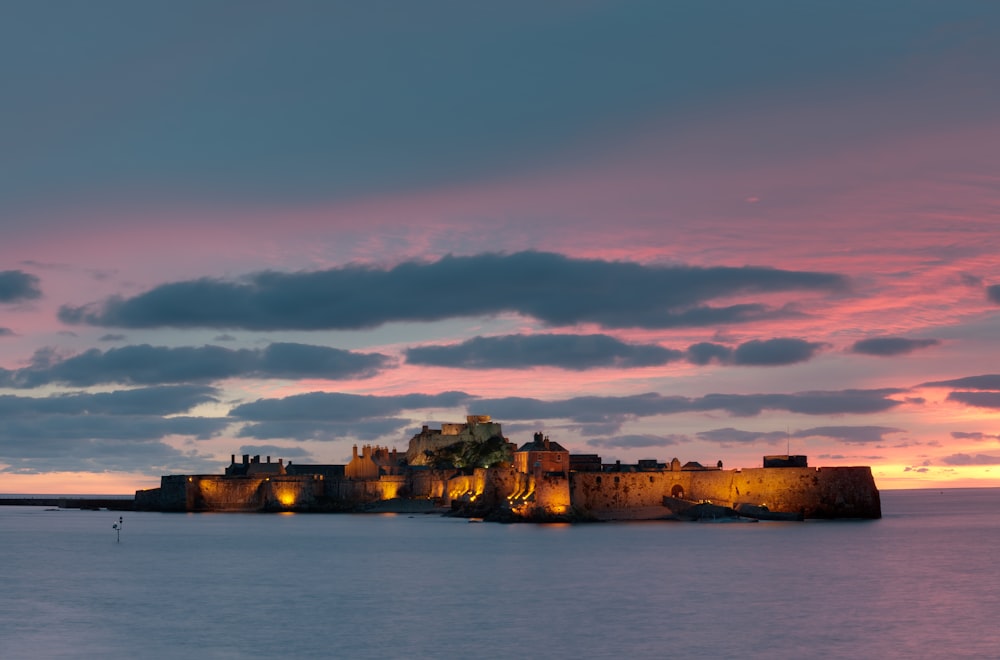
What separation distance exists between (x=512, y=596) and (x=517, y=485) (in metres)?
44.7

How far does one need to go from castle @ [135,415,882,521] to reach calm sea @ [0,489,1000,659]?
A: 275 inches

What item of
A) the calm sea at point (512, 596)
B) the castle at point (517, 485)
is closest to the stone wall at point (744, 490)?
the castle at point (517, 485)

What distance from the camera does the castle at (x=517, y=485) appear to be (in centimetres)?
8231

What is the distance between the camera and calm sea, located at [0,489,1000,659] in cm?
3238

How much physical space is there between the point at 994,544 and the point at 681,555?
88.5 ft

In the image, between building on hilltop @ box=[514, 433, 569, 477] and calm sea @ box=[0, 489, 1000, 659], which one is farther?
building on hilltop @ box=[514, 433, 569, 477]

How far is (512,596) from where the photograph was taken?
42781 mm

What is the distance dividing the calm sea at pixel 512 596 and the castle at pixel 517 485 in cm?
700

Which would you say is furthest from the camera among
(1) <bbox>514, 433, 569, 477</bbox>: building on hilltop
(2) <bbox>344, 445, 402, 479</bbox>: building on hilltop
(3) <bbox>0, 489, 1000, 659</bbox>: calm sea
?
(2) <bbox>344, 445, 402, 479</bbox>: building on hilltop

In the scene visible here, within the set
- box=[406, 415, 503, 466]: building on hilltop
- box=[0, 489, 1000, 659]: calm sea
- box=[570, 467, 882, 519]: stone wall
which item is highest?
box=[406, 415, 503, 466]: building on hilltop

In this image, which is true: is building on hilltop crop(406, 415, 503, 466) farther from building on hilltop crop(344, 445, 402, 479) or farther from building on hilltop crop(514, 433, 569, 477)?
building on hilltop crop(514, 433, 569, 477)

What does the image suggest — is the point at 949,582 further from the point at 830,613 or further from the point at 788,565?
the point at 830,613

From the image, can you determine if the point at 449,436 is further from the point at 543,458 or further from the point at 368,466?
the point at 543,458

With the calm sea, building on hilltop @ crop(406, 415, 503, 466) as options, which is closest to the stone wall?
the calm sea
